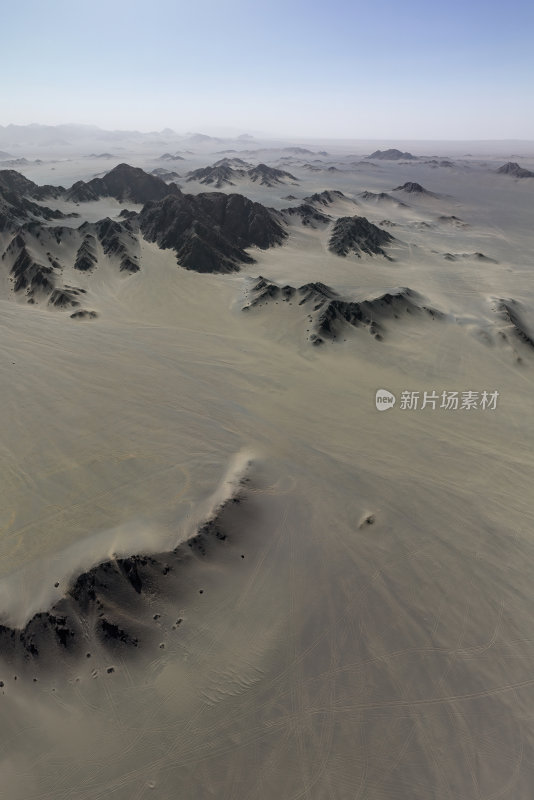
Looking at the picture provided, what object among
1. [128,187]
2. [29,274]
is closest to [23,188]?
[128,187]

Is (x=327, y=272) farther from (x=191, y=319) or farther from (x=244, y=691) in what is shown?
(x=244, y=691)

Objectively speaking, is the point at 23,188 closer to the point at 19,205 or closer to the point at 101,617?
the point at 19,205

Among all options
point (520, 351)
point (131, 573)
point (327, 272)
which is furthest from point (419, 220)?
point (131, 573)

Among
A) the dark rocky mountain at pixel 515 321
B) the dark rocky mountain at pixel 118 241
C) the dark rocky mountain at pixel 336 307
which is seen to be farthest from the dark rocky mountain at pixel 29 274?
the dark rocky mountain at pixel 515 321

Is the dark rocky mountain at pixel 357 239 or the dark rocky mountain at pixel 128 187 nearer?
the dark rocky mountain at pixel 357 239

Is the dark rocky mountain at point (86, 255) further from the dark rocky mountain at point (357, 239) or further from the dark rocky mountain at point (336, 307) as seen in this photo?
the dark rocky mountain at point (357, 239)

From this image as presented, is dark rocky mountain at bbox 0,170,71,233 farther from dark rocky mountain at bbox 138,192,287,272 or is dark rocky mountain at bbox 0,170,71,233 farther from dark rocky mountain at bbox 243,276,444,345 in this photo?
dark rocky mountain at bbox 243,276,444,345
